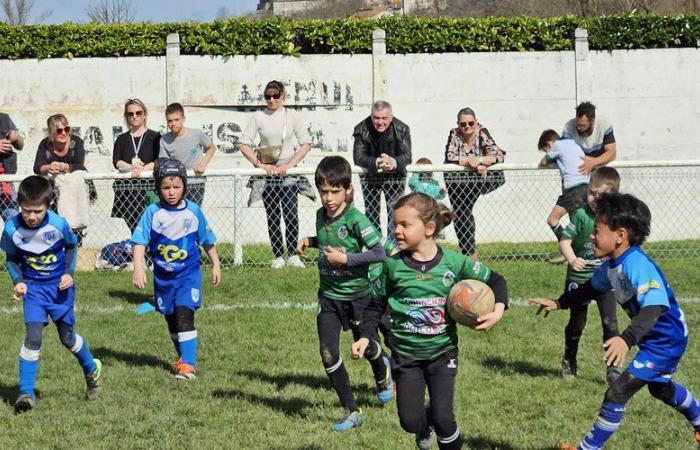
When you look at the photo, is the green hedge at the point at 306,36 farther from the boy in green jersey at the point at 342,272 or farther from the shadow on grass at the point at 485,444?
the shadow on grass at the point at 485,444

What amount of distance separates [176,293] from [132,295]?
10.6 feet

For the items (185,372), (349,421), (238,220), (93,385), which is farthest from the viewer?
(238,220)

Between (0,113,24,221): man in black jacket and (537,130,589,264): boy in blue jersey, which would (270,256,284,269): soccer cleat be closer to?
(0,113,24,221): man in black jacket

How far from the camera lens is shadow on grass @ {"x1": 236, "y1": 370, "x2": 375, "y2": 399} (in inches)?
293

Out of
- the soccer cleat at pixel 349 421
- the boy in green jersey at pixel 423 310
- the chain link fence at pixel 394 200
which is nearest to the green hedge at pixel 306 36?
the chain link fence at pixel 394 200

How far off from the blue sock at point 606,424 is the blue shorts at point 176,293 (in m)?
3.52

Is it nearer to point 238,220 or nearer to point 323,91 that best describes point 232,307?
point 238,220

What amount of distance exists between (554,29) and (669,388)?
35.9 feet

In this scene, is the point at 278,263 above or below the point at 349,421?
above

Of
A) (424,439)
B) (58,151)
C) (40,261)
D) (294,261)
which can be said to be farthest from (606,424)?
(58,151)

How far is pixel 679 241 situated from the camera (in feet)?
45.4

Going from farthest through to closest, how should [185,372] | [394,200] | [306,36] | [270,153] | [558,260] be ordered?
[306,36]
[558,260]
[270,153]
[394,200]
[185,372]

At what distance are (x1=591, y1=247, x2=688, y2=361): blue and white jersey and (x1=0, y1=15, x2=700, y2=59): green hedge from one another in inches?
409

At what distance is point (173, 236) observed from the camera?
780 cm
